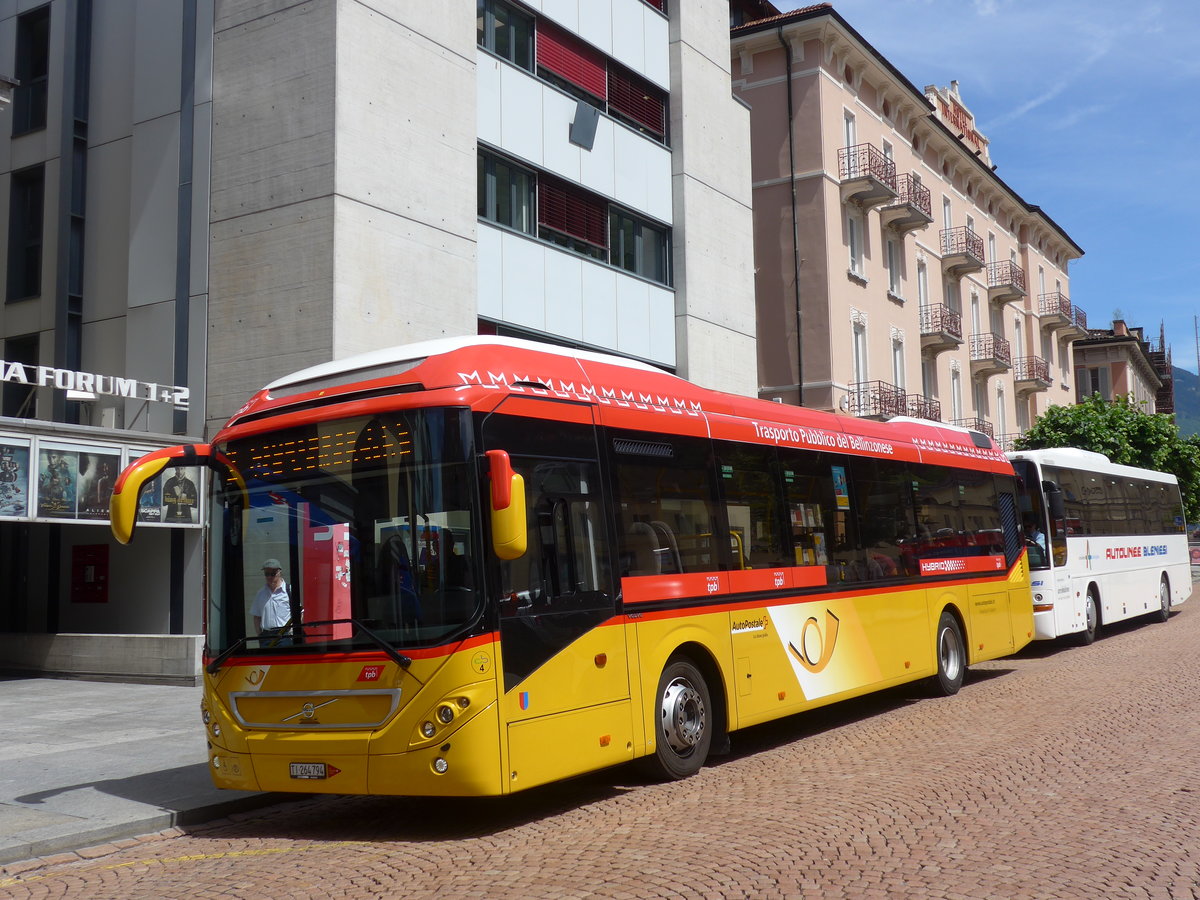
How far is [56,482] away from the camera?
17.1 m

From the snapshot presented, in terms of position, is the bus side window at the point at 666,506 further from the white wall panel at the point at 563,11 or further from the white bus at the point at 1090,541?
the white wall panel at the point at 563,11

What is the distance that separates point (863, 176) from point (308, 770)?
30.2 metres

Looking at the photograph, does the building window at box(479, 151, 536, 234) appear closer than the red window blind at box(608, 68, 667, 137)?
Yes

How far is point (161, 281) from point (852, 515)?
12.4 m

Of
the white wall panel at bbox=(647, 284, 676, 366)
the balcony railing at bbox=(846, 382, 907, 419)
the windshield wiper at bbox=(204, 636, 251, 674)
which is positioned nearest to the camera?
the windshield wiper at bbox=(204, 636, 251, 674)

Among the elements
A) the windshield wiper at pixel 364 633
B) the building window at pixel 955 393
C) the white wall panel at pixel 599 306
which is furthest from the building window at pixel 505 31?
the building window at pixel 955 393

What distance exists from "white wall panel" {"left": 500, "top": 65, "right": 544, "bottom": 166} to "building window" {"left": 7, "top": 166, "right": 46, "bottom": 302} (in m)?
8.28

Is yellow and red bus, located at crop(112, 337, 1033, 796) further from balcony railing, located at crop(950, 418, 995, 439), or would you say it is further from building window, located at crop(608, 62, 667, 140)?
balcony railing, located at crop(950, 418, 995, 439)

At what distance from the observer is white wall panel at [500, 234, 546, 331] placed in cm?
2138

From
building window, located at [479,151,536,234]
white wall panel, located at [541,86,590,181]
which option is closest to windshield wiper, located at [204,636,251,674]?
building window, located at [479,151,536,234]

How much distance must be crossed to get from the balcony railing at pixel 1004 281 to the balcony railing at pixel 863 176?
544 inches

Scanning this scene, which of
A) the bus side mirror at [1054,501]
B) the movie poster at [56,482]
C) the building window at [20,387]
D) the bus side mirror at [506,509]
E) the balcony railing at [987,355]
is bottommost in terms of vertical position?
the bus side mirror at [506,509]

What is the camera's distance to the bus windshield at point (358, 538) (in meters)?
7.55

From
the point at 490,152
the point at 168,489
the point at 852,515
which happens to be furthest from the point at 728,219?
the point at 852,515
